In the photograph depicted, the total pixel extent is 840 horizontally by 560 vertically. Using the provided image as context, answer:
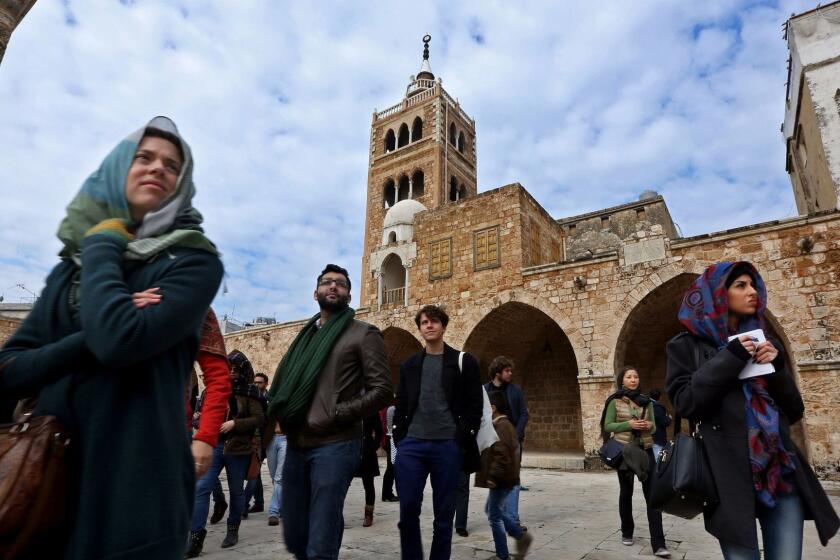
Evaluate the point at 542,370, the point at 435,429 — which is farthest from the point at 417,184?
the point at 435,429

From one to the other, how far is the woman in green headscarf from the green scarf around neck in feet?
4.07

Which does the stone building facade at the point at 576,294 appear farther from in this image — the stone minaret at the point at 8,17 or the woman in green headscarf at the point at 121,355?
the woman in green headscarf at the point at 121,355

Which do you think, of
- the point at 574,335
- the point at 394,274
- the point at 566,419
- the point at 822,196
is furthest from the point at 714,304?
the point at 394,274

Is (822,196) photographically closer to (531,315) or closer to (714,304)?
(531,315)

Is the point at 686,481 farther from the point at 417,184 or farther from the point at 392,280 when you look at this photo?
the point at 417,184

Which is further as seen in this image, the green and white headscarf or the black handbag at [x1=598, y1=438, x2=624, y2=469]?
the black handbag at [x1=598, y1=438, x2=624, y2=469]

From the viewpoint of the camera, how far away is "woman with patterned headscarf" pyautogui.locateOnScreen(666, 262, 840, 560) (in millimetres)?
1861

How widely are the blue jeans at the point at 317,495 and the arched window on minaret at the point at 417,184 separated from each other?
2392 cm

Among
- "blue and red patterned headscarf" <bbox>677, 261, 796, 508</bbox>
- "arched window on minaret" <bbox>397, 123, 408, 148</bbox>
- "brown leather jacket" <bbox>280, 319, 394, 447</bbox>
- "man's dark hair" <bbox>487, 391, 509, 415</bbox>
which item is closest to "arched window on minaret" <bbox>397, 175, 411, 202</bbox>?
"arched window on minaret" <bbox>397, 123, 408, 148</bbox>

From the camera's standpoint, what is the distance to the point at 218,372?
1880 mm

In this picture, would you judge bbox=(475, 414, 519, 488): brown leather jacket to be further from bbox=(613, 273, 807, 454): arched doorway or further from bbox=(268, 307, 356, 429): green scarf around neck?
bbox=(613, 273, 807, 454): arched doorway

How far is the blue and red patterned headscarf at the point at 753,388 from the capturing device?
6.18 ft

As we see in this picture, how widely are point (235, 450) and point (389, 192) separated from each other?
23.4 metres

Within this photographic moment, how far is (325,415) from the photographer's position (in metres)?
2.38
